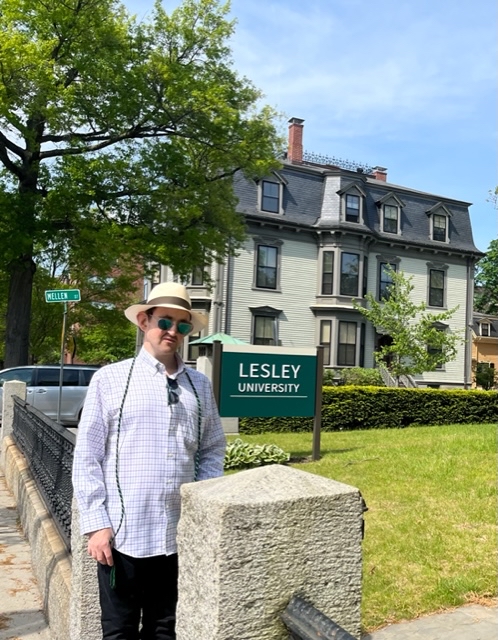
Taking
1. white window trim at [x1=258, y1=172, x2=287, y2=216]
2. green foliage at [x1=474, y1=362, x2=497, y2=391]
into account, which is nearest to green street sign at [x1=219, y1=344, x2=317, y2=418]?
white window trim at [x1=258, y1=172, x2=287, y2=216]

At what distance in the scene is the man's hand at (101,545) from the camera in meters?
2.56

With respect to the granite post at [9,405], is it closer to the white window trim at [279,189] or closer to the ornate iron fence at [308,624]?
the ornate iron fence at [308,624]

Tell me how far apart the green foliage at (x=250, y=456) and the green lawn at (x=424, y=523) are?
0.36 m

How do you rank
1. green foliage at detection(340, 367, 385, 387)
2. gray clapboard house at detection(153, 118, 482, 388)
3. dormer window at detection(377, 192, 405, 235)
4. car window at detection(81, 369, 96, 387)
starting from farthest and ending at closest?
1. dormer window at detection(377, 192, 405, 235)
2. gray clapboard house at detection(153, 118, 482, 388)
3. green foliage at detection(340, 367, 385, 387)
4. car window at detection(81, 369, 96, 387)

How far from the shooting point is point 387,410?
55.5 ft

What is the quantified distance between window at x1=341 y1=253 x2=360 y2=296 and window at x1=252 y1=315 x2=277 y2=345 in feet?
12.9

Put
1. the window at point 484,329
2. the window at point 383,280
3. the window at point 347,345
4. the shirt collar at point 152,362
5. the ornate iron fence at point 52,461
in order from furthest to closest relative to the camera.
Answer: the window at point 484,329 → the window at point 383,280 → the window at point 347,345 → the ornate iron fence at point 52,461 → the shirt collar at point 152,362

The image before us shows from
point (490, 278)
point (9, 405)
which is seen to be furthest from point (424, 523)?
point (490, 278)

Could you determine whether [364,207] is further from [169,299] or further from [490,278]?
[169,299]

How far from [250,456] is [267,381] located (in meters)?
1.38

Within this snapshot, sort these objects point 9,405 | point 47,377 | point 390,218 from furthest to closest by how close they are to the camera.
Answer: point 390,218 → point 47,377 → point 9,405

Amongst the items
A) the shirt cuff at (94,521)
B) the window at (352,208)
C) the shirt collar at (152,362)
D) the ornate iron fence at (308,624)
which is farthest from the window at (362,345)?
the ornate iron fence at (308,624)

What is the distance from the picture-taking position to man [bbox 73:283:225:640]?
262cm

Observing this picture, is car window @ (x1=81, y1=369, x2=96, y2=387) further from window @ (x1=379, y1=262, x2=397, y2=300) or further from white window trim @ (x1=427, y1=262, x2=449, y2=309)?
white window trim @ (x1=427, y1=262, x2=449, y2=309)
